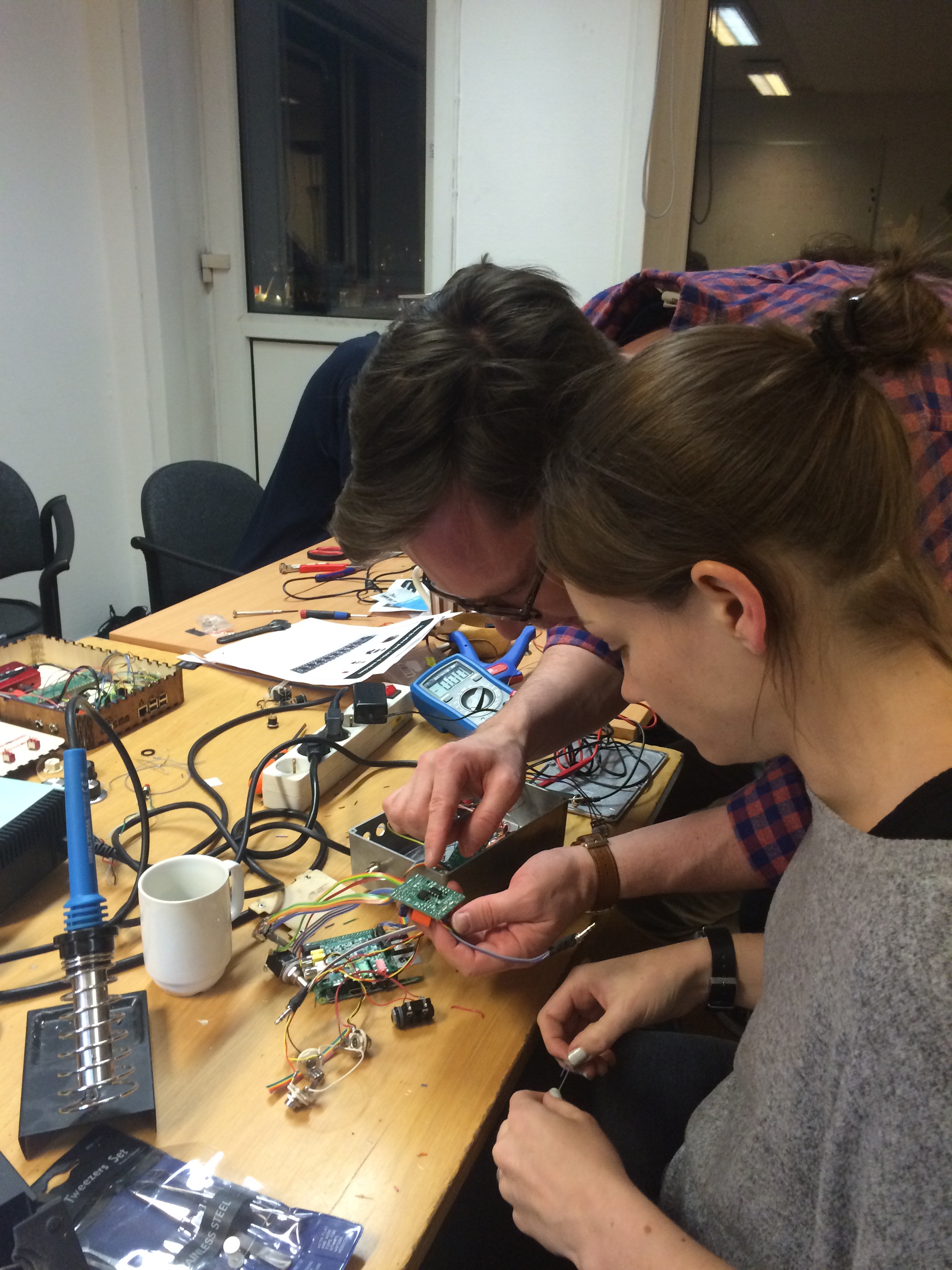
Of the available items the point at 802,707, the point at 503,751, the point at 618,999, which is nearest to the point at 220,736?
the point at 503,751

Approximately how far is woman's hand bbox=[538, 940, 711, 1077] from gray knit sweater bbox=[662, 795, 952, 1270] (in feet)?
0.36

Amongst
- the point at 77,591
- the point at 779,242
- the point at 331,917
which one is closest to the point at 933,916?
the point at 331,917

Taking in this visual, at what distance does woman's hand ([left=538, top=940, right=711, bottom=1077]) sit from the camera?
2.46 feet

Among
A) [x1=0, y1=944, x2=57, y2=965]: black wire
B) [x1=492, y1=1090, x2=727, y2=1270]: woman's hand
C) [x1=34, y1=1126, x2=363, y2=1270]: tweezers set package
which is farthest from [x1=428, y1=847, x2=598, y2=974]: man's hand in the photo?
[x1=0, y1=944, x2=57, y2=965]: black wire

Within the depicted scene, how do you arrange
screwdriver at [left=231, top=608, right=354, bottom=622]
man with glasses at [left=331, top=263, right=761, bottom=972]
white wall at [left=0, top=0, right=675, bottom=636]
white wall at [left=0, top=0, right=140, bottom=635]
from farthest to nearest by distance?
white wall at [left=0, top=0, right=140, bottom=635], white wall at [left=0, top=0, right=675, bottom=636], screwdriver at [left=231, top=608, right=354, bottom=622], man with glasses at [left=331, top=263, right=761, bottom=972]

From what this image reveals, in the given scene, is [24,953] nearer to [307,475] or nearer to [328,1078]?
[328,1078]

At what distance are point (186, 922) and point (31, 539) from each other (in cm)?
218

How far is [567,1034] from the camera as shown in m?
0.77

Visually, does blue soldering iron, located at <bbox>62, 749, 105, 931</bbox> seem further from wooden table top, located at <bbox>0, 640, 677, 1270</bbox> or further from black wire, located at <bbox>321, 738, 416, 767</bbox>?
black wire, located at <bbox>321, 738, 416, 767</bbox>

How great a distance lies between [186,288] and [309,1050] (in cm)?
325

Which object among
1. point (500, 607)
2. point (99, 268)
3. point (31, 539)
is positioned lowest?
point (31, 539)

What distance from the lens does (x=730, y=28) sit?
271cm

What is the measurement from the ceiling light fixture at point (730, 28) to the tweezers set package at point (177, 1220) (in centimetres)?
319

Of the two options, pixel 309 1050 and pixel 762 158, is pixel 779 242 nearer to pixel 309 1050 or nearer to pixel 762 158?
pixel 762 158
